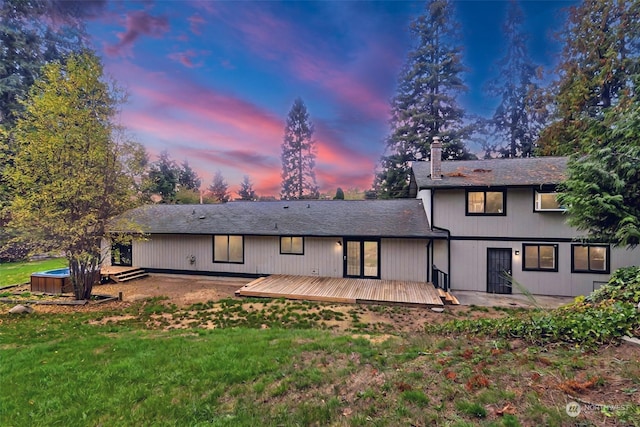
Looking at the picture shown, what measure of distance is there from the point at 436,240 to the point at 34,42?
30.7 meters

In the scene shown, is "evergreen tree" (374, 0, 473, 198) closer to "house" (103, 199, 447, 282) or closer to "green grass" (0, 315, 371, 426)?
"house" (103, 199, 447, 282)

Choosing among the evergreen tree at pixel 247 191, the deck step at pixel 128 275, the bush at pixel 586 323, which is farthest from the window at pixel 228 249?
the evergreen tree at pixel 247 191

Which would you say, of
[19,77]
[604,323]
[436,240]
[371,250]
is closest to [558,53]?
[436,240]

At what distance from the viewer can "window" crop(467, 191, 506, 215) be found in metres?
10.2

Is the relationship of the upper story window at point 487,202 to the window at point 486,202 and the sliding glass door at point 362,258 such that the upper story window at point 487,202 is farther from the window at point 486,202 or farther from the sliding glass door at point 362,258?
the sliding glass door at point 362,258

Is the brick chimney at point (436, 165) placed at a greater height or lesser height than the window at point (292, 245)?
greater

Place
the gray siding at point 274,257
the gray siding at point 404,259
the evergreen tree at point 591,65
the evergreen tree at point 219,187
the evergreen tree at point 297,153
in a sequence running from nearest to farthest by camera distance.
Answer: the gray siding at point 404,259 → the gray siding at point 274,257 → the evergreen tree at point 591,65 → the evergreen tree at point 297,153 → the evergreen tree at point 219,187

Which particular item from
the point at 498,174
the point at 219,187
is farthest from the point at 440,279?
the point at 219,187

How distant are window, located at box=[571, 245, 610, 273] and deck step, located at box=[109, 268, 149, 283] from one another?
1788 centimetres

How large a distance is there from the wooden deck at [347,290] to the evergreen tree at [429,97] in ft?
45.5

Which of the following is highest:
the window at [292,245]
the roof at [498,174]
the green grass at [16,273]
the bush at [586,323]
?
the roof at [498,174]

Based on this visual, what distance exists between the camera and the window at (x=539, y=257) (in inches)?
391

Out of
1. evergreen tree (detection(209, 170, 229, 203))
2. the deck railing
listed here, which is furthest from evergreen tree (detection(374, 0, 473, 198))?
evergreen tree (detection(209, 170, 229, 203))

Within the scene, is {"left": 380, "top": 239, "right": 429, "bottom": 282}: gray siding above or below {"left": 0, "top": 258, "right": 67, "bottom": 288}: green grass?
above
